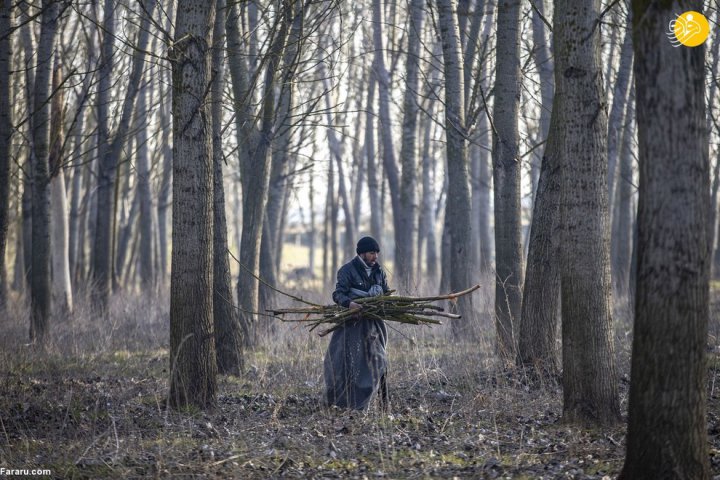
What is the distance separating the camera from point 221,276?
363 inches

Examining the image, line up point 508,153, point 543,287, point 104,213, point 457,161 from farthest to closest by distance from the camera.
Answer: point 104,213 < point 457,161 < point 508,153 < point 543,287

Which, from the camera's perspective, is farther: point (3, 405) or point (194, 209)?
point (3, 405)

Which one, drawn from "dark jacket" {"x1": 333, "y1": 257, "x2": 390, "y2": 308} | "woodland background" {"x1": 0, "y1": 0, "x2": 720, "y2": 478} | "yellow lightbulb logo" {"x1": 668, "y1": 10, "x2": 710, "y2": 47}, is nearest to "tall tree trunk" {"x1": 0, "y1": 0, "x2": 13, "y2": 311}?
"woodland background" {"x1": 0, "y1": 0, "x2": 720, "y2": 478}

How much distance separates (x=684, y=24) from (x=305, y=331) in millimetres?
8260

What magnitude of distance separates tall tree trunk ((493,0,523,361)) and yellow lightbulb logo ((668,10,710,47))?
5.33m

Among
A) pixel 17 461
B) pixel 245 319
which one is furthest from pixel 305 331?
pixel 17 461

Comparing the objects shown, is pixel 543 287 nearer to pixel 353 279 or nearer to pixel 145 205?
pixel 353 279

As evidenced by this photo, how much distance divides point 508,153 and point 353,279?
10.4 ft

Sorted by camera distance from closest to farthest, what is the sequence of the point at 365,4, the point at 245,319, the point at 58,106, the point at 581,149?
the point at 581,149
the point at 245,319
the point at 58,106
the point at 365,4

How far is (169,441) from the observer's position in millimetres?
6242

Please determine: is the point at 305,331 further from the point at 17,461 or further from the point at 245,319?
the point at 17,461

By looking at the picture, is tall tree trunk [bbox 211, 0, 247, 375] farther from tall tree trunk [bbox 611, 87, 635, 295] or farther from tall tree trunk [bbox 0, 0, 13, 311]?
tall tree trunk [bbox 611, 87, 635, 295]

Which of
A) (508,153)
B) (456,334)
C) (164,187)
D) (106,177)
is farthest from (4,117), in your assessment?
(164,187)

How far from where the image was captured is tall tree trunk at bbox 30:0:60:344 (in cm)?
1122
